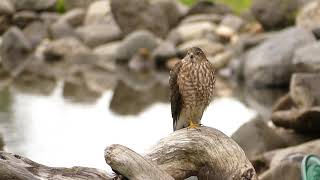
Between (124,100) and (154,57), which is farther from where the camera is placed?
(154,57)

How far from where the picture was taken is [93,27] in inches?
1180

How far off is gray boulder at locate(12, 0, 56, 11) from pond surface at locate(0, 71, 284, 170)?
50.4 feet

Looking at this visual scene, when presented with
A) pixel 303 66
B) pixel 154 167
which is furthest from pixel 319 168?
pixel 303 66

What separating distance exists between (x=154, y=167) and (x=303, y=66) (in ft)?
42.8

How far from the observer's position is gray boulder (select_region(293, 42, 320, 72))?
687 inches

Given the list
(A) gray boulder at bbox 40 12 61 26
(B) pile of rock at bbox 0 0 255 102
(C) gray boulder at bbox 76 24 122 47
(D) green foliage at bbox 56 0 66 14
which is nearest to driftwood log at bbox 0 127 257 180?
(B) pile of rock at bbox 0 0 255 102

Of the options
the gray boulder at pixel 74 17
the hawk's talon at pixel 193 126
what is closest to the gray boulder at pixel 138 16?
the gray boulder at pixel 74 17

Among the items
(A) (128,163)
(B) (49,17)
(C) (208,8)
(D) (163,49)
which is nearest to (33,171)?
(A) (128,163)

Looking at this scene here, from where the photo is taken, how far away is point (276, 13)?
25891 millimetres

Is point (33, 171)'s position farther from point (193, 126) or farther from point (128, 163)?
point (193, 126)

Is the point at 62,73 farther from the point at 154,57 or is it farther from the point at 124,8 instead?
the point at 124,8

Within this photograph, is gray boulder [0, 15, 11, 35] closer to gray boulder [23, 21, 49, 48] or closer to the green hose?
gray boulder [23, 21, 49, 48]

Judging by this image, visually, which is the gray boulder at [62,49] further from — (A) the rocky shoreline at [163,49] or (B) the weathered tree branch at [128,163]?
(B) the weathered tree branch at [128,163]

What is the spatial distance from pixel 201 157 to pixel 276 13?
68.2 feet
